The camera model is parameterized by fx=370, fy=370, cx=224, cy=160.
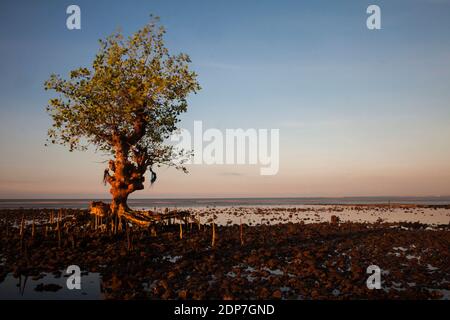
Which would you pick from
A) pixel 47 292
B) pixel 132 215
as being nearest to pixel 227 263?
pixel 47 292

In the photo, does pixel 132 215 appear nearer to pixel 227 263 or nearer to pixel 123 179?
pixel 123 179

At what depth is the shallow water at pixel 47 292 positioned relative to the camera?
15.1 meters

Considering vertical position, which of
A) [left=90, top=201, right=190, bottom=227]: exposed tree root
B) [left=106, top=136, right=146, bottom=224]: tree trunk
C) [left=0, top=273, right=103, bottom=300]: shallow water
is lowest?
[left=0, top=273, right=103, bottom=300]: shallow water

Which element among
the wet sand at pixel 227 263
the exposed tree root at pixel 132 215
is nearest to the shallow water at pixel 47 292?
the wet sand at pixel 227 263

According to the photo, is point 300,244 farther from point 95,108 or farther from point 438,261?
point 95,108

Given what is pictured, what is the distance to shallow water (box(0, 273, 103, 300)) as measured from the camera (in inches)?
593

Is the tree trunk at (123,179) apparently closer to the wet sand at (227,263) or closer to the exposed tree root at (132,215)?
the exposed tree root at (132,215)

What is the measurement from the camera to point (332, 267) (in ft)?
65.5

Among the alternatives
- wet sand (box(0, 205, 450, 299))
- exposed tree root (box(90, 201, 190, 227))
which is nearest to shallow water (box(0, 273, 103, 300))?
wet sand (box(0, 205, 450, 299))

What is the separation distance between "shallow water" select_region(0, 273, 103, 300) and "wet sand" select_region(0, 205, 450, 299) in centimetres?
8

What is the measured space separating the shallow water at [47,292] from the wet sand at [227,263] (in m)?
0.08

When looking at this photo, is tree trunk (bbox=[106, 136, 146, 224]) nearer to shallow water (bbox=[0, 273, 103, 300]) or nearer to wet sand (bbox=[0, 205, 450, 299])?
wet sand (bbox=[0, 205, 450, 299])

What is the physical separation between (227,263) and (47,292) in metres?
9.35
